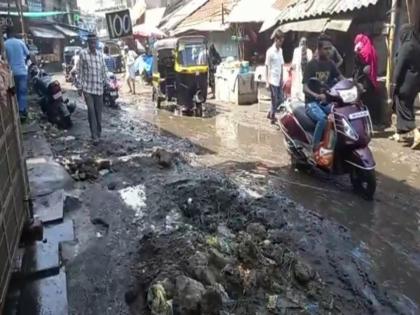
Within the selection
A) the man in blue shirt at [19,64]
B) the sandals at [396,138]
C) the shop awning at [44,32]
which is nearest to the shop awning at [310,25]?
the sandals at [396,138]

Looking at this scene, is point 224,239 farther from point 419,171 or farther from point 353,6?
point 353,6

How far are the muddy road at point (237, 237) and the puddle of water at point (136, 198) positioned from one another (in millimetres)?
23

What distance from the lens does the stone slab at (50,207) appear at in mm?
4572

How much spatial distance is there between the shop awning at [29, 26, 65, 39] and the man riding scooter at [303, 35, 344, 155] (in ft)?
92.9

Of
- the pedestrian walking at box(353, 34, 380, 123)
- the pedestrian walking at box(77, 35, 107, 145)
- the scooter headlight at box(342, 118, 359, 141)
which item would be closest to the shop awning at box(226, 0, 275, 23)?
the pedestrian walking at box(353, 34, 380, 123)

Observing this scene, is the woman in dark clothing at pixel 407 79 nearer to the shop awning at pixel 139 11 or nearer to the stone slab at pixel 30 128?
the stone slab at pixel 30 128

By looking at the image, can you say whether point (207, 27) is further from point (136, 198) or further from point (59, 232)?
point (59, 232)

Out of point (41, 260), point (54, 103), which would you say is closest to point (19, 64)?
point (54, 103)

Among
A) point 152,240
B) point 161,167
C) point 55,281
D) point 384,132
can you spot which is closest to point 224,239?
point 152,240

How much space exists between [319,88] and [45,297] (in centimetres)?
462

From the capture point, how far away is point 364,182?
18.5 feet

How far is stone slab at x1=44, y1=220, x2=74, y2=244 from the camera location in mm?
4133

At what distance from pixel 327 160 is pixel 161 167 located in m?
2.41

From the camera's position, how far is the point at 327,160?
19.2 ft
